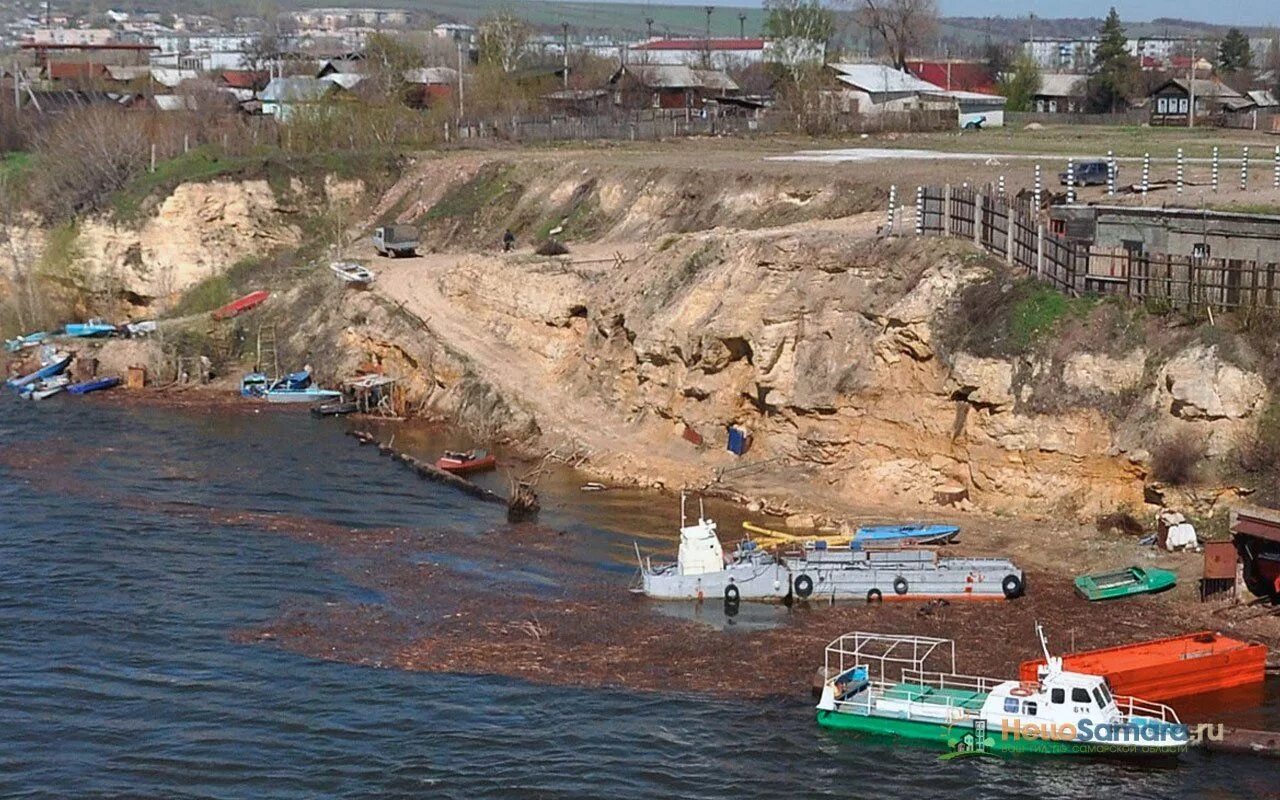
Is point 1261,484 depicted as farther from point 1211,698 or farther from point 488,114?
point 488,114

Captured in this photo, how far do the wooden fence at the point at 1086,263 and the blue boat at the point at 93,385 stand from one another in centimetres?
3479

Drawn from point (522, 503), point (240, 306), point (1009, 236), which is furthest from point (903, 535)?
point (240, 306)

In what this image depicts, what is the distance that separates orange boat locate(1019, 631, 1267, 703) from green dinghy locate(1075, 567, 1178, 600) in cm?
430

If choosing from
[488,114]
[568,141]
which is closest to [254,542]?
[568,141]

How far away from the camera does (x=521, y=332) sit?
67.4 metres

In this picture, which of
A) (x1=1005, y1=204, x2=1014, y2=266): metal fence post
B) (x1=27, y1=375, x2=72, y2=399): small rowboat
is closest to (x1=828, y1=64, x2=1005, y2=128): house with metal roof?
(x1=27, y1=375, x2=72, y2=399): small rowboat

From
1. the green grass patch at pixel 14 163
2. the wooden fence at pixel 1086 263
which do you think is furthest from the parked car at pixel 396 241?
the wooden fence at pixel 1086 263

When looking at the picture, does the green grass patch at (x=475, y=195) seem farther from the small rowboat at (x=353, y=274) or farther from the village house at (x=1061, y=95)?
the village house at (x=1061, y=95)

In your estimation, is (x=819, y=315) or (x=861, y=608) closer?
(x=861, y=608)

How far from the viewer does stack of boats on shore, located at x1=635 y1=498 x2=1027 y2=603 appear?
4175cm

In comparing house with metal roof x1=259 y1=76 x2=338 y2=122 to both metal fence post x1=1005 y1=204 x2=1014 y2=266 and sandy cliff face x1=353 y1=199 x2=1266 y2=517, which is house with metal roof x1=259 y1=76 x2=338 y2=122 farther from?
metal fence post x1=1005 y1=204 x2=1014 y2=266

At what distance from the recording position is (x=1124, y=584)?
41.7 metres

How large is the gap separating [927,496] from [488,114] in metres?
62.8

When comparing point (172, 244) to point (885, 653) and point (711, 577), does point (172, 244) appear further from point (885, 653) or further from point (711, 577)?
point (885, 653)
